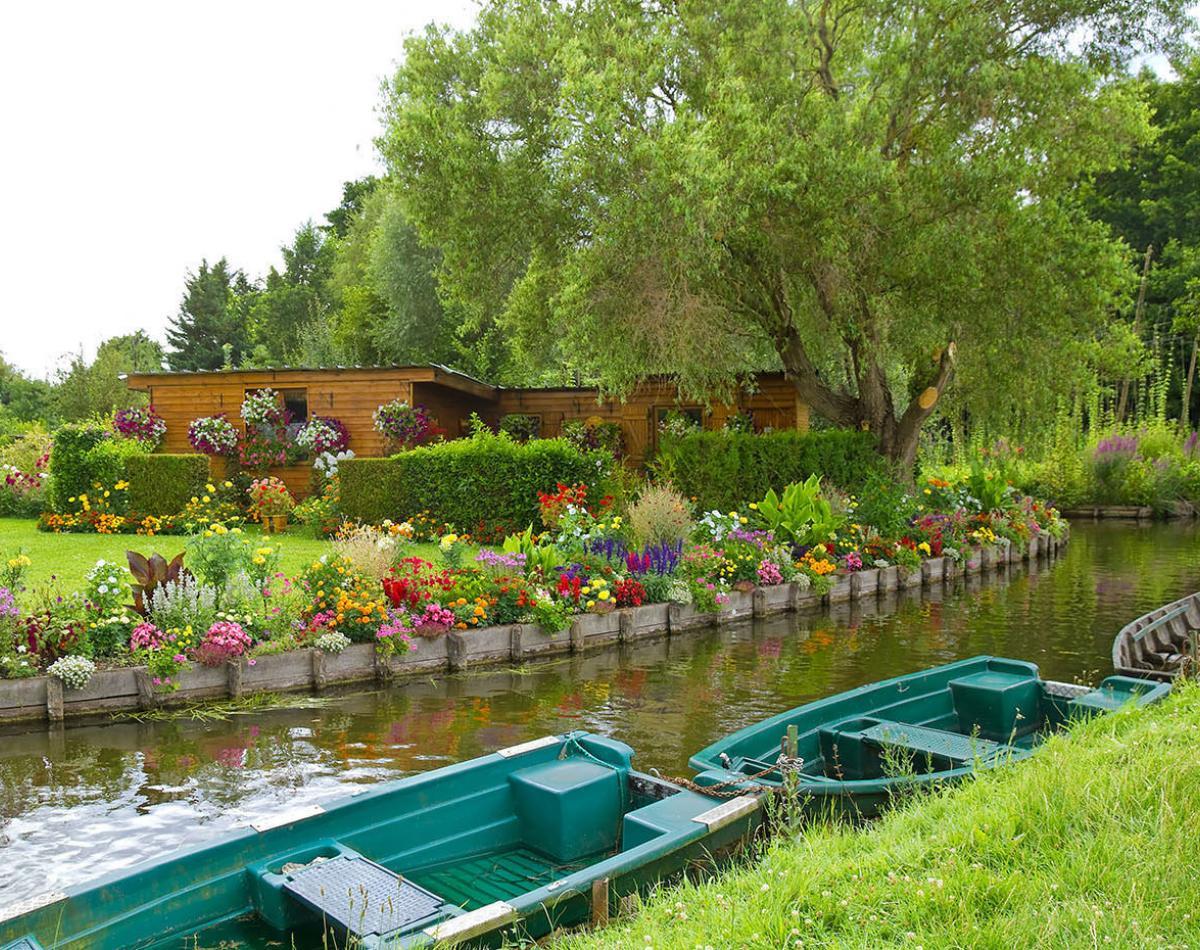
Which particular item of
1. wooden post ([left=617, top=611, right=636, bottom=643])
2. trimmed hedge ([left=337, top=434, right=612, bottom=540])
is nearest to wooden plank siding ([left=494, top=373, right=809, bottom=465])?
trimmed hedge ([left=337, top=434, right=612, bottom=540])

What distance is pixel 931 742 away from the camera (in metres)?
6.11

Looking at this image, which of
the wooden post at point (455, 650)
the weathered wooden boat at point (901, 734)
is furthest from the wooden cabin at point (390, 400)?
the weathered wooden boat at point (901, 734)

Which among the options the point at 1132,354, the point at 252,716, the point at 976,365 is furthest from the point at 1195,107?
the point at 252,716

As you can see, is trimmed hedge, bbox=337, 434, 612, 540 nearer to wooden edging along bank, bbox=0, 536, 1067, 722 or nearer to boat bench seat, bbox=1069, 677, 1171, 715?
wooden edging along bank, bbox=0, 536, 1067, 722

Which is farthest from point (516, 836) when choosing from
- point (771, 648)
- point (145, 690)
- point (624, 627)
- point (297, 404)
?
point (297, 404)

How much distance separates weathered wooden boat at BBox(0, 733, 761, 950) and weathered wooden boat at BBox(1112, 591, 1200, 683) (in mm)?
4833

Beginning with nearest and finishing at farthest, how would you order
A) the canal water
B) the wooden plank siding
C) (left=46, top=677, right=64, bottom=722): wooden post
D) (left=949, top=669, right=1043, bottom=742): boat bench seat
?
1. the canal water
2. (left=949, top=669, right=1043, bottom=742): boat bench seat
3. (left=46, top=677, right=64, bottom=722): wooden post
4. the wooden plank siding

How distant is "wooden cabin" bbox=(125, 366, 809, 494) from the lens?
20422mm

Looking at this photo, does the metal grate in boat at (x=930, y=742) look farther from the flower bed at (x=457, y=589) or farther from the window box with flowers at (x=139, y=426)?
the window box with flowers at (x=139, y=426)

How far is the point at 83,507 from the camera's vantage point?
1777 cm

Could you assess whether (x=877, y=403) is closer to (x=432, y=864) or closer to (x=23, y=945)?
(x=432, y=864)

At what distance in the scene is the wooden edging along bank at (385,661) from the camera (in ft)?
25.4

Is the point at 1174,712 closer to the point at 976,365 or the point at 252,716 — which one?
the point at 252,716

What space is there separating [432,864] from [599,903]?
1222 millimetres
